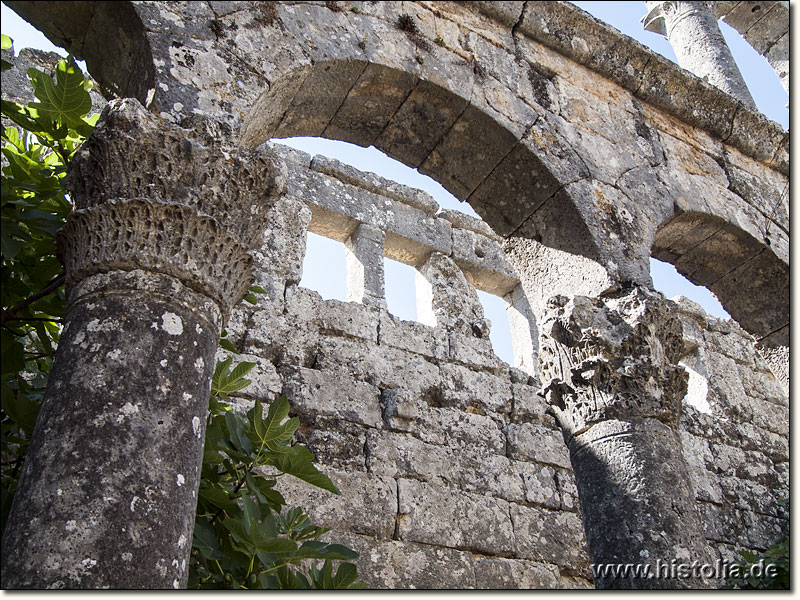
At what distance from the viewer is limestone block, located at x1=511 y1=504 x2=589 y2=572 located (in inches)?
229

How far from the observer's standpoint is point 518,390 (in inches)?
269

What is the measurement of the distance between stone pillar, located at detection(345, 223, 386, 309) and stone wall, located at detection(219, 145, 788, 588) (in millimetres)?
80

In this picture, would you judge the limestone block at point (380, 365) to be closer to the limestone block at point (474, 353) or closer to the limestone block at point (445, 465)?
the limestone block at point (474, 353)

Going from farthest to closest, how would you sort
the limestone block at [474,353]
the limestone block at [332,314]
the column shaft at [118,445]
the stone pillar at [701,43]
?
the stone pillar at [701,43] < the limestone block at [474,353] < the limestone block at [332,314] < the column shaft at [118,445]

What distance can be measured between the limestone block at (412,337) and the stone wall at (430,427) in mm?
17

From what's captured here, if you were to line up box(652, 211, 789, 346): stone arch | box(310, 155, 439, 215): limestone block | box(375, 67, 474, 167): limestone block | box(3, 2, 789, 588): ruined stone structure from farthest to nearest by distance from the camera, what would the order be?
box(310, 155, 439, 215): limestone block
box(652, 211, 789, 346): stone arch
box(375, 67, 474, 167): limestone block
box(3, 2, 789, 588): ruined stone structure

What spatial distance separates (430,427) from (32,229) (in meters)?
3.77

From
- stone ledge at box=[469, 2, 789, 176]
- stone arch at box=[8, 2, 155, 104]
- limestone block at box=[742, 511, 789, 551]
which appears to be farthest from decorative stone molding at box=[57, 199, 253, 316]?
limestone block at box=[742, 511, 789, 551]

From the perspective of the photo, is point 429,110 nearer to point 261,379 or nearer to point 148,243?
point 261,379

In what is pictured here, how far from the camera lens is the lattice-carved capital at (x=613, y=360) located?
4.12 meters

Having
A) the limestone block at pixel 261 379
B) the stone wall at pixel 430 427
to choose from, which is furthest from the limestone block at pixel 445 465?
the limestone block at pixel 261 379

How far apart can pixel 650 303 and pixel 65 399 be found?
3.19 m

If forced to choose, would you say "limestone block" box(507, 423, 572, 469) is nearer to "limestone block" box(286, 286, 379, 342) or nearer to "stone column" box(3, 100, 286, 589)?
"limestone block" box(286, 286, 379, 342)

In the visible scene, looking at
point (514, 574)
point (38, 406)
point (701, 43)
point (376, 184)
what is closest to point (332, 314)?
point (376, 184)
